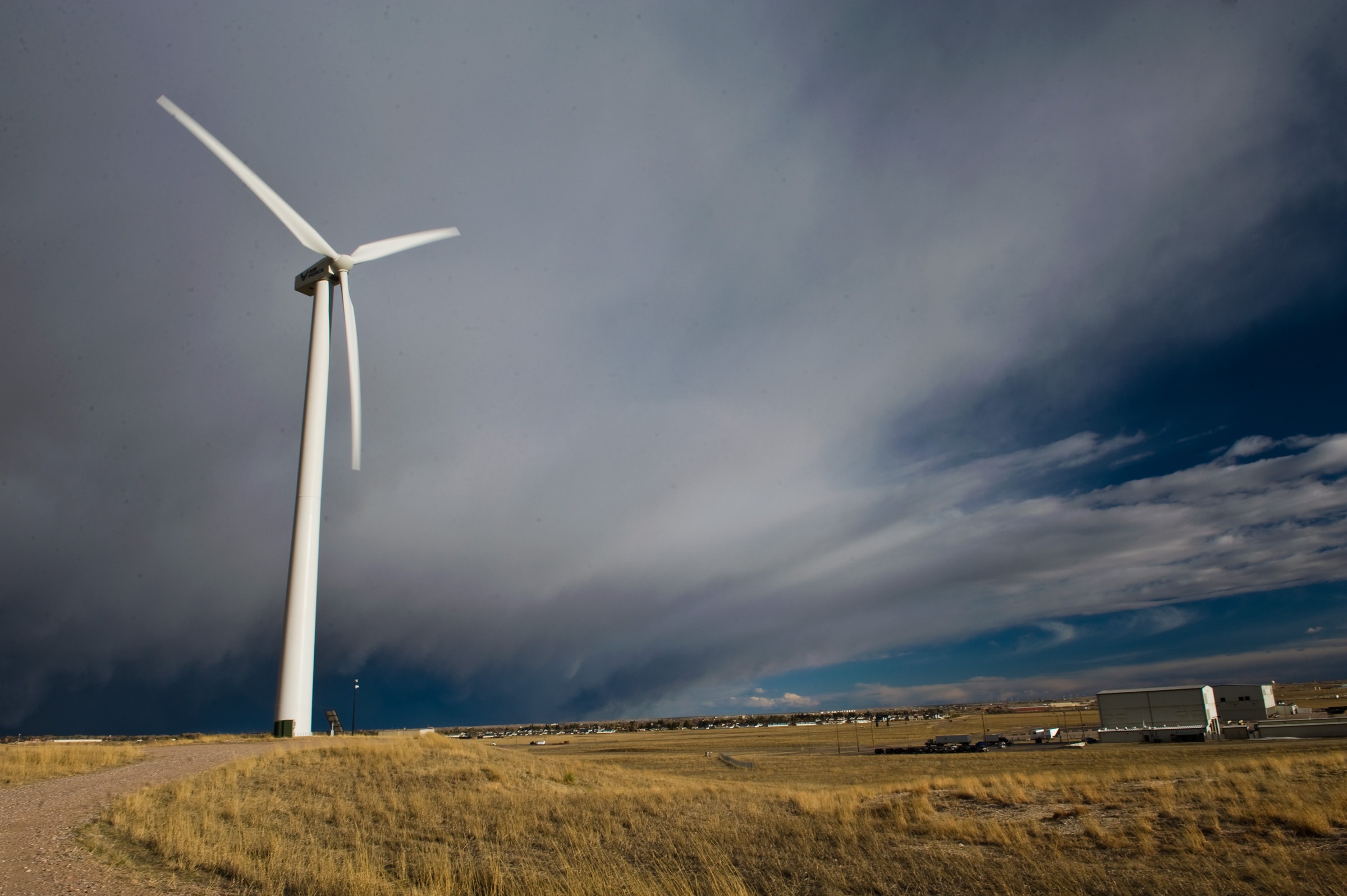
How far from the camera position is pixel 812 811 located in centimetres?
2541

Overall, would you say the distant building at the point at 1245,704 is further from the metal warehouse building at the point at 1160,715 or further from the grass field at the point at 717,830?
the grass field at the point at 717,830

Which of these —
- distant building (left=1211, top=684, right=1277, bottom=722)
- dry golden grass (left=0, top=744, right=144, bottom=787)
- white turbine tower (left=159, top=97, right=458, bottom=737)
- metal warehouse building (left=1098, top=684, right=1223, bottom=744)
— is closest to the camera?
dry golden grass (left=0, top=744, right=144, bottom=787)

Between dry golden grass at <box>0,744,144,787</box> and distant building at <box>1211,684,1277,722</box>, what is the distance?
88.7 meters

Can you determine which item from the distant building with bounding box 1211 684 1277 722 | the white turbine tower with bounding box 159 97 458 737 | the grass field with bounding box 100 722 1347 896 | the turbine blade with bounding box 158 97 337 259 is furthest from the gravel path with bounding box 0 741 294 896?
the distant building with bounding box 1211 684 1277 722

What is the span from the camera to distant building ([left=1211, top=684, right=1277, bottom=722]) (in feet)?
243

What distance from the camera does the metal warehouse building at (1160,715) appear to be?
65.0 m

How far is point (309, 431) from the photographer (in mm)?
44906

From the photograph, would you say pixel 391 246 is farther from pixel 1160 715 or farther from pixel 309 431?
pixel 1160 715

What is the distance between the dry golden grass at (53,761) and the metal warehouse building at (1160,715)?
72676 millimetres

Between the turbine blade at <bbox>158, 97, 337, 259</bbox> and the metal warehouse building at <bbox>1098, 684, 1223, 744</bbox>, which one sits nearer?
the turbine blade at <bbox>158, 97, 337, 259</bbox>

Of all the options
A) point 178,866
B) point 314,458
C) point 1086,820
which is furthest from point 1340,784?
point 314,458

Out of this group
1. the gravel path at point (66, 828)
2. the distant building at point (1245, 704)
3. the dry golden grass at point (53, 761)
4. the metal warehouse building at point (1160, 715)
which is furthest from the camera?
the distant building at point (1245, 704)

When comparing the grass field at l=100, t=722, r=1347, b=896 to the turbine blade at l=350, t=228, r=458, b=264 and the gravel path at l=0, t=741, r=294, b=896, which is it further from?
the turbine blade at l=350, t=228, r=458, b=264

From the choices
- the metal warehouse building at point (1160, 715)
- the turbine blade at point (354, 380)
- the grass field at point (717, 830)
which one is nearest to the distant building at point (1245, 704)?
the metal warehouse building at point (1160, 715)
